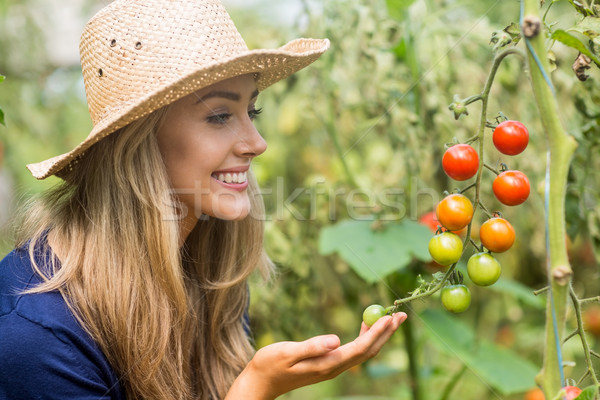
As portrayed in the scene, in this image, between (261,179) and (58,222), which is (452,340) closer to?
(261,179)

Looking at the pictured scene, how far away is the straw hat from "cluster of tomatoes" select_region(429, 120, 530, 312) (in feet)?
1.31

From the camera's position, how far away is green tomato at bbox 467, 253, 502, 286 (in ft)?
2.45

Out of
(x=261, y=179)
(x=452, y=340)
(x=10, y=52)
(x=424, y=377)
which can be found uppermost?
(x=10, y=52)

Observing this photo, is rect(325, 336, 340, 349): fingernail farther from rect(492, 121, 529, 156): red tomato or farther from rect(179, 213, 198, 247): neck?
rect(179, 213, 198, 247): neck

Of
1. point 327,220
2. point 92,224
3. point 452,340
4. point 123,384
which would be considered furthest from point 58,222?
point 452,340

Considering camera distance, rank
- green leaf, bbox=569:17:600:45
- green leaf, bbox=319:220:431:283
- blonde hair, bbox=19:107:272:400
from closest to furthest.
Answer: green leaf, bbox=569:17:600:45, blonde hair, bbox=19:107:272:400, green leaf, bbox=319:220:431:283

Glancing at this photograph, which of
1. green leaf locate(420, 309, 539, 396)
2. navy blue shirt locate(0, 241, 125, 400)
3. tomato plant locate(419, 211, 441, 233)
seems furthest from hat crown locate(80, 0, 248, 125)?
green leaf locate(420, 309, 539, 396)

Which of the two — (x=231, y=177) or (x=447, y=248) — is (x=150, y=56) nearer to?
(x=231, y=177)

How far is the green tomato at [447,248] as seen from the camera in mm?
755

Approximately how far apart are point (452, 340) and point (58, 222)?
108 cm

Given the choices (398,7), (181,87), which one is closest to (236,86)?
(181,87)

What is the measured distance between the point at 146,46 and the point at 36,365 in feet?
1.84

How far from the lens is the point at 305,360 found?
883mm

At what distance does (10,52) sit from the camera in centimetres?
239
